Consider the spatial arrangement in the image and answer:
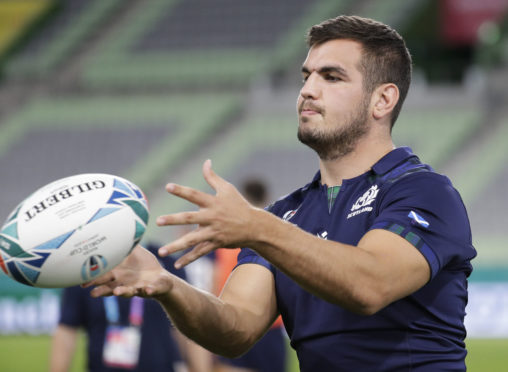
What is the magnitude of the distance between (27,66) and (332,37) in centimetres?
1752

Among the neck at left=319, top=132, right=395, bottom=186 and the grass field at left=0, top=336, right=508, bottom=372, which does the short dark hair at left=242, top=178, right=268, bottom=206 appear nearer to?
the grass field at left=0, top=336, right=508, bottom=372

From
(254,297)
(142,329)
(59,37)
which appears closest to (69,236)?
(254,297)

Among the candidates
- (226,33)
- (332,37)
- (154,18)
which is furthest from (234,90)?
(332,37)

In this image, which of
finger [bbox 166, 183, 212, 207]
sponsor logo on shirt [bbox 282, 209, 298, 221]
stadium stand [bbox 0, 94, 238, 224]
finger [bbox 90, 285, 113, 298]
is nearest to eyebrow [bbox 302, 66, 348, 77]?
sponsor logo on shirt [bbox 282, 209, 298, 221]

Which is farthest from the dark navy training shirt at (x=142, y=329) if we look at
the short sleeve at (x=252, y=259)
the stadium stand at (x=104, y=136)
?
the stadium stand at (x=104, y=136)

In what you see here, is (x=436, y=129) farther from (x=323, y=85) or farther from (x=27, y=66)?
(x=323, y=85)

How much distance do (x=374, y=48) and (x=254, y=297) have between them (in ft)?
3.58

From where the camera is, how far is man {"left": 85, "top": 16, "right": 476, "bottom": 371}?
8.73 feet

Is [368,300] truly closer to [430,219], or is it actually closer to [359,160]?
[430,219]

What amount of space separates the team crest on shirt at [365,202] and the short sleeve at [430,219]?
6 centimetres

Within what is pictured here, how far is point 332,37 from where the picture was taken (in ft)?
11.4

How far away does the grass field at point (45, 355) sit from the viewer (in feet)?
31.6

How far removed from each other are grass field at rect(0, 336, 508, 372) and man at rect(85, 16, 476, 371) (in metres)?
6.08

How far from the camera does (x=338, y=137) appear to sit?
11.1ft
